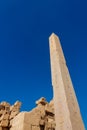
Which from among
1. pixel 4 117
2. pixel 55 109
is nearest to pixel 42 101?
pixel 4 117

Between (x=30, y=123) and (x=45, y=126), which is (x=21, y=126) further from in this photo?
(x=45, y=126)

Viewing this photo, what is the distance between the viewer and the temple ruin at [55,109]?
3.96 metres

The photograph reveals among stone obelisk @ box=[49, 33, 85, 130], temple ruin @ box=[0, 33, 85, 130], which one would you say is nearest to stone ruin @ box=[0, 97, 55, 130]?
Answer: temple ruin @ box=[0, 33, 85, 130]

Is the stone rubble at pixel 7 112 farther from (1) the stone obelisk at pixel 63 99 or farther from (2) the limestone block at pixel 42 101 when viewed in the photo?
(1) the stone obelisk at pixel 63 99

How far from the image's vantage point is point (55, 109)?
4.36 metres

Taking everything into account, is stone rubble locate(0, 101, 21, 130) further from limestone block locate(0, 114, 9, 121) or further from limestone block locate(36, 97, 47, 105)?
limestone block locate(36, 97, 47, 105)

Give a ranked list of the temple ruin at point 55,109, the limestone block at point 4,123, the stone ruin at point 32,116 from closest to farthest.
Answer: the temple ruin at point 55,109
the stone ruin at point 32,116
the limestone block at point 4,123

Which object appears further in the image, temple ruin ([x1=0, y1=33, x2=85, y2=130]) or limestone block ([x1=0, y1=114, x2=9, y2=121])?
limestone block ([x1=0, y1=114, x2=9, y2=121])

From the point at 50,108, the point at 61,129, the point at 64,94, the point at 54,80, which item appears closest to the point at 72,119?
the point at 61,129

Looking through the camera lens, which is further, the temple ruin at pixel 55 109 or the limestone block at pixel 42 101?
the limestone block at pixel 42 101

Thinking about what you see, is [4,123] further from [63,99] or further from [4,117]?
[63,99]

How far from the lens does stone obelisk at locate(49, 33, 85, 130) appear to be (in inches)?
151

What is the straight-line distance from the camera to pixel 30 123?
580 cm

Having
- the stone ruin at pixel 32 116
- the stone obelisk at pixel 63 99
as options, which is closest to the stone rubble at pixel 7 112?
the stone ruin at pixel 32 116
